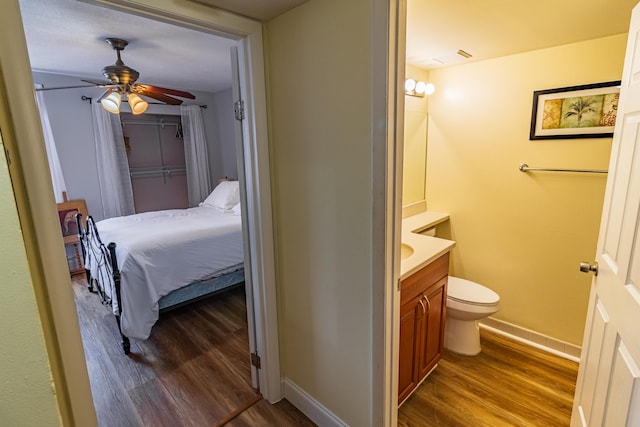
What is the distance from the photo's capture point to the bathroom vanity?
65.9 inches

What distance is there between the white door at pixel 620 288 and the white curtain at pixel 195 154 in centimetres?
468

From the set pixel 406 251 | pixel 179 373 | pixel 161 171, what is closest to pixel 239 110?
pixel 406 251

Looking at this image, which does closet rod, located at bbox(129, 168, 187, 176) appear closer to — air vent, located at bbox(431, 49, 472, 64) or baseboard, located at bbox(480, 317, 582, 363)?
air vent, located at bbox(431, 49, 472, 64)

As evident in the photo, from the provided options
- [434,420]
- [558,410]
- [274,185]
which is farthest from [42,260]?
[558,410]

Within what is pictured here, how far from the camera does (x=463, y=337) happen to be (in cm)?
227

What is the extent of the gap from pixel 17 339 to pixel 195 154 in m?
4.64

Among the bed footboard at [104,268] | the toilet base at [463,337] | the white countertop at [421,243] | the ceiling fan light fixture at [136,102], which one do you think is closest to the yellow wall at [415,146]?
the white countertop at [421,243]

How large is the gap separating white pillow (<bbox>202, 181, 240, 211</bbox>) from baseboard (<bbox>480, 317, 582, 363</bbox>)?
115 inches

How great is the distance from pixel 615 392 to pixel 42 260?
175 cm

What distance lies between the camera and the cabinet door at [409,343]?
1.68 meters

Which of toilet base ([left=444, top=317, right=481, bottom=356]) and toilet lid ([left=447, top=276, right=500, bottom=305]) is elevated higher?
toilet lid ([left=447, top=276, right=500, bottom=305])

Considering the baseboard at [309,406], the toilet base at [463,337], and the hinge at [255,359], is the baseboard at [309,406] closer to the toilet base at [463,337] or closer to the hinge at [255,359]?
the hinge at [255,359]

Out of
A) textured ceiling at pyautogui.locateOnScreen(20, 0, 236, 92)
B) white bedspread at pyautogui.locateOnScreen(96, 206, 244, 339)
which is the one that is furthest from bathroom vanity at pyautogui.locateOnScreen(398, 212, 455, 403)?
textured ceiling at pyautogui.locateOnScreen(20, 0, 236, 92)

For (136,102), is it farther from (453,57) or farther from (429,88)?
(453,57)
